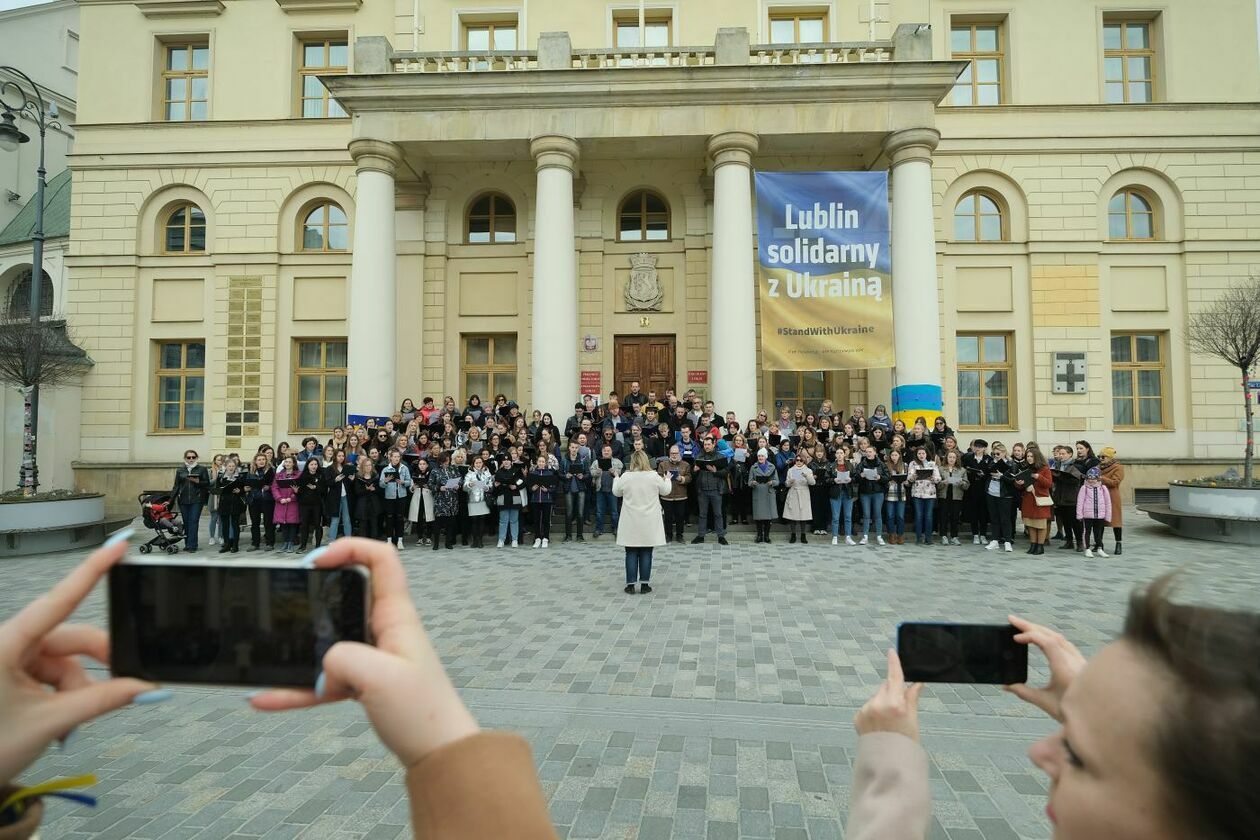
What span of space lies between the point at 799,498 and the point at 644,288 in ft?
32.1

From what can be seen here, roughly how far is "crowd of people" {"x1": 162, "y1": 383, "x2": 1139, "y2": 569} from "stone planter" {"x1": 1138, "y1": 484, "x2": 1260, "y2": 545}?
7.25 feet

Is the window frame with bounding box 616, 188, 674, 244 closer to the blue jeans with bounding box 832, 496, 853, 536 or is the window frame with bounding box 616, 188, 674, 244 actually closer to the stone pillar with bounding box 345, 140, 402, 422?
the stone pillar with bounding box 345, 140, 402, 422

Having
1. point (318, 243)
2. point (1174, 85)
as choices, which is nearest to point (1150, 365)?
point (1174, 85)

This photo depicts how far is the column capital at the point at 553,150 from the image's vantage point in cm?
1656

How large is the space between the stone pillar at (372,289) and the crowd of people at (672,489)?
3.66 m

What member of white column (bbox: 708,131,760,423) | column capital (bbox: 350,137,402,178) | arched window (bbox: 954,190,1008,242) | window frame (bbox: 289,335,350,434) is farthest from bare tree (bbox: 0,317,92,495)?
arched window (bbox: 954,190,1008,242)

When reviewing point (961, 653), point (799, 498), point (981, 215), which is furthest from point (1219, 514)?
point (961, 653)

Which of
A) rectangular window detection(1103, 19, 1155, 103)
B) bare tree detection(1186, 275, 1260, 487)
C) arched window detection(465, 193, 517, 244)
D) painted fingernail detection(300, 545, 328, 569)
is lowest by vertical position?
painted fingernail detection(300, 545, 328, 569)

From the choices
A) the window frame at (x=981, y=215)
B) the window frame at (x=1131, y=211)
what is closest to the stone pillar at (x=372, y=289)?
the window frame at (x=981, y=215)

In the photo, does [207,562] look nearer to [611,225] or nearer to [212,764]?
[212,764]

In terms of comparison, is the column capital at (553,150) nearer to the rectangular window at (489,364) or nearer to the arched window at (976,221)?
the rectangular window at (489,364)

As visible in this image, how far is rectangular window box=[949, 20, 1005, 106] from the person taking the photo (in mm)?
19859

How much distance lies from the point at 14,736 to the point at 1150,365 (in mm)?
24357

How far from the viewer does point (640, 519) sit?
7969 millimetres
